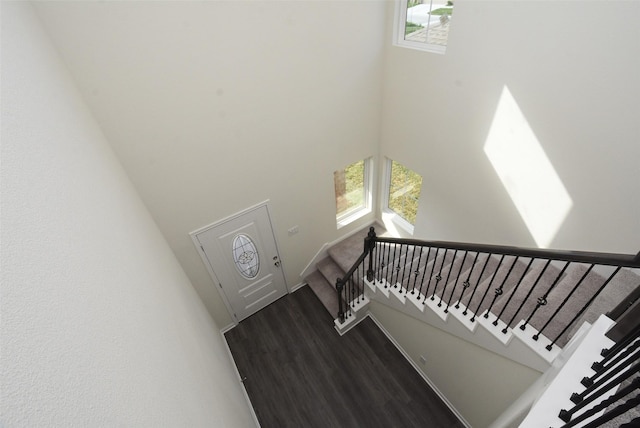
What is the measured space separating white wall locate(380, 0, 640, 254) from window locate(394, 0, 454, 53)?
0.14 m

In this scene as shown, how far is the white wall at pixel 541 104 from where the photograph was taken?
2.31 meters

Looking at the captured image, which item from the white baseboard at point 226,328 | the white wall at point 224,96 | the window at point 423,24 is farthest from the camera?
the white baseboard at point 226,328

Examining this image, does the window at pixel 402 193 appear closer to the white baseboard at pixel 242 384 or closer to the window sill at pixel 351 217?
the window sill at pixel 351 217

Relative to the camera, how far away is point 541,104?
9.21ft

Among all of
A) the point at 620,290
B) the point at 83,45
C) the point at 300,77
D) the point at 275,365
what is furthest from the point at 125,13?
the point at 620,290

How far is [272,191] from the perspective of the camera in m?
4.16

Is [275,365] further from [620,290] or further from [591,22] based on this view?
[591,22]

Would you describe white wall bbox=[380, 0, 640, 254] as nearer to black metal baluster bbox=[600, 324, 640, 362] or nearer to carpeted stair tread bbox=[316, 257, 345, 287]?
black metal baluster bbox=[600, 324, 640, 362]

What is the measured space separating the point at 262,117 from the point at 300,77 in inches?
26.3

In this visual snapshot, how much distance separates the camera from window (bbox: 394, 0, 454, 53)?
11.3ft

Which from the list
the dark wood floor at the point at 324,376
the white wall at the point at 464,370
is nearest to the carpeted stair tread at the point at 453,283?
the white wall at the point at 464,370

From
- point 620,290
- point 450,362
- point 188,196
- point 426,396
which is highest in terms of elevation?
point 188,196

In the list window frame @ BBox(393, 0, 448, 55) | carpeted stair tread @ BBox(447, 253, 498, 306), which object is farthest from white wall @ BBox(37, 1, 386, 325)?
carpeted stair tread @ BBox(447, 253, 498, 306)

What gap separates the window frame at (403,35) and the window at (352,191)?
1846 millimetres
